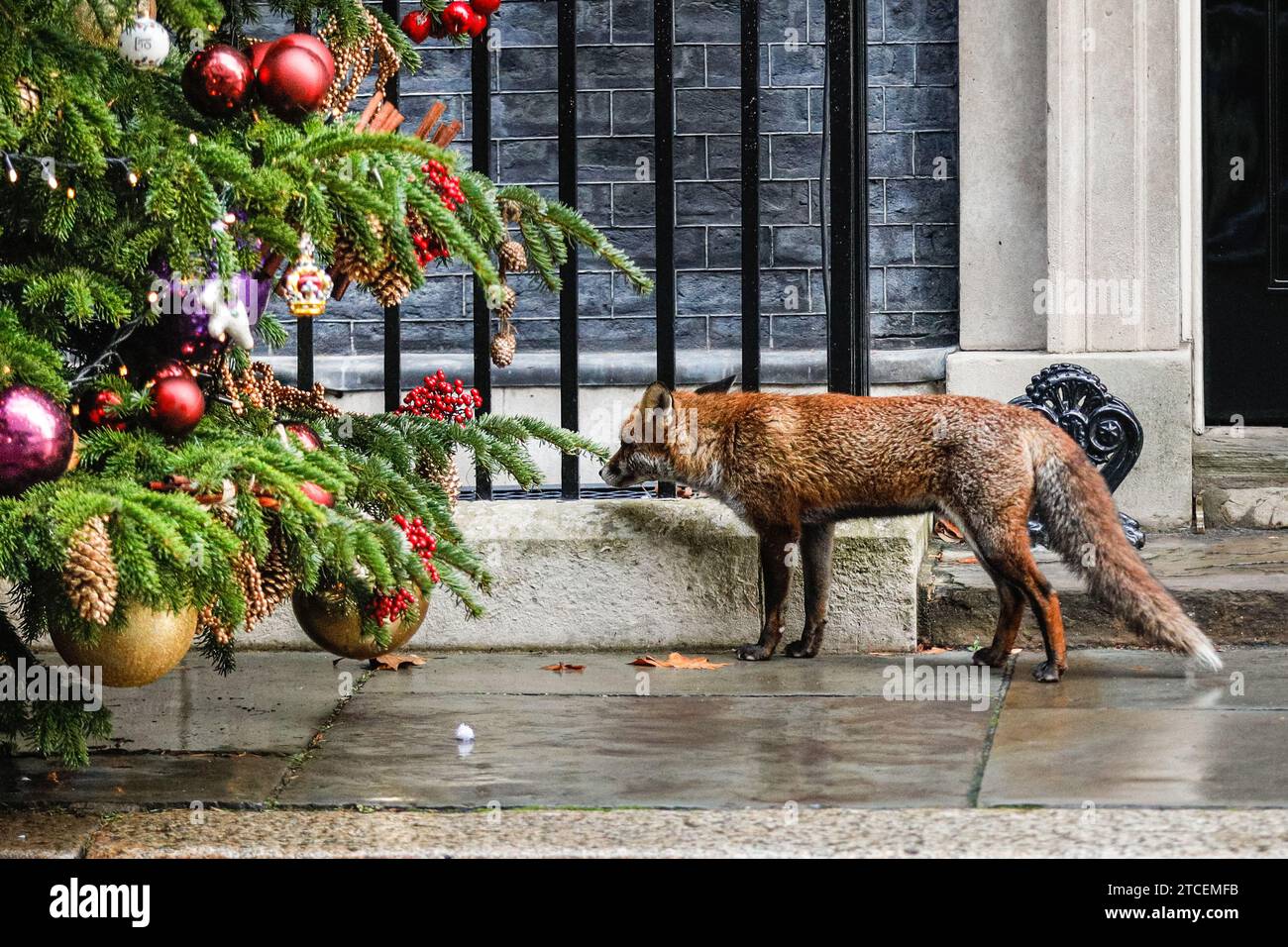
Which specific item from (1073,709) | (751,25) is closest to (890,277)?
(751,25)

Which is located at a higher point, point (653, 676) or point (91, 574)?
point (91, 574)

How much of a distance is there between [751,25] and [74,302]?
9.46 ft

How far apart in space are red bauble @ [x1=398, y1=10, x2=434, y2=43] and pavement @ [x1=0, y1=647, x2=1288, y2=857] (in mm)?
1863

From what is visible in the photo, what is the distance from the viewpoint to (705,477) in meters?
5.56

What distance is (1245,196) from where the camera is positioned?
7.36 m

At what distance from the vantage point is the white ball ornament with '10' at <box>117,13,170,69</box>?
383 cm

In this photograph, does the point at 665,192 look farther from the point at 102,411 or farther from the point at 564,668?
the point at 102,411

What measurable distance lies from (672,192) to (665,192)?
52 mm

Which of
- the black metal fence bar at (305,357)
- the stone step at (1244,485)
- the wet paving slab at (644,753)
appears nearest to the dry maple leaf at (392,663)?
the wet paving slab at (644,753)

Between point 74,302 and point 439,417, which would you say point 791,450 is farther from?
point 74,302

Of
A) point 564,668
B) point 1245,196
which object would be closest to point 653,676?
point 564,668

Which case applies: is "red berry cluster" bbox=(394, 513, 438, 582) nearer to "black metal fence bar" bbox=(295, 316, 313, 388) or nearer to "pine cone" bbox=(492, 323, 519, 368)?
"pine cone" bbox=(492, 323, 519, 368)

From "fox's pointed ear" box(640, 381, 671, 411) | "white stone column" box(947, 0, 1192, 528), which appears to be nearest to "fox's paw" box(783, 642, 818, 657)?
"fox's pointed ear" box(640, 381, 671, 411)

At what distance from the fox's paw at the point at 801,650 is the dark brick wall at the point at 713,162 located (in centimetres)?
244
